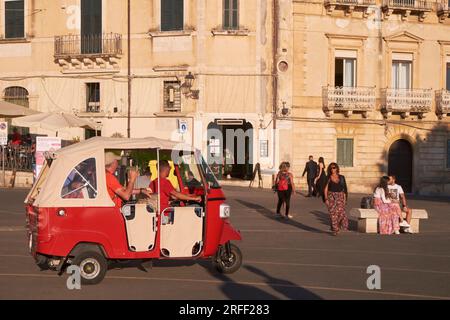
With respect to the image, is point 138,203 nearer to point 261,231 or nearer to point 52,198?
point 52,198

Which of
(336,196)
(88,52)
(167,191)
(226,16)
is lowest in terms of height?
(336,196)

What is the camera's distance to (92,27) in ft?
131

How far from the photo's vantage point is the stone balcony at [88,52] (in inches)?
1551

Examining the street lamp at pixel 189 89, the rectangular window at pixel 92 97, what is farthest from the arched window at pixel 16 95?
the street lamp at pixel 189 89

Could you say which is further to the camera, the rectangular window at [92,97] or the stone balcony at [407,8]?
the rectangular window at [92,97]

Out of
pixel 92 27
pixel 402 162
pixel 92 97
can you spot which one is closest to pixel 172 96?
pixel 92 97

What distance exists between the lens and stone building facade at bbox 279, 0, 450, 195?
38844mm

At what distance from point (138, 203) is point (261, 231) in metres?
8.87

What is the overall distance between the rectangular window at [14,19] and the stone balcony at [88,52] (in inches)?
88.9

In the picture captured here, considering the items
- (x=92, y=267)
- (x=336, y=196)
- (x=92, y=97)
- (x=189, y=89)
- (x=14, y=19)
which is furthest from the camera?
(x=14, y=19)

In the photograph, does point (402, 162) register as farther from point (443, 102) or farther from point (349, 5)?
point (349, 5)

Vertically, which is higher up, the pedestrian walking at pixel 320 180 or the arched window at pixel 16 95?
the arched window at pixel 16 95

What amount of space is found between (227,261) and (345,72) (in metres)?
27.6

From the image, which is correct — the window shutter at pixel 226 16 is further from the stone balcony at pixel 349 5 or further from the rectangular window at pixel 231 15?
the stone balcony at pixel 349 5
